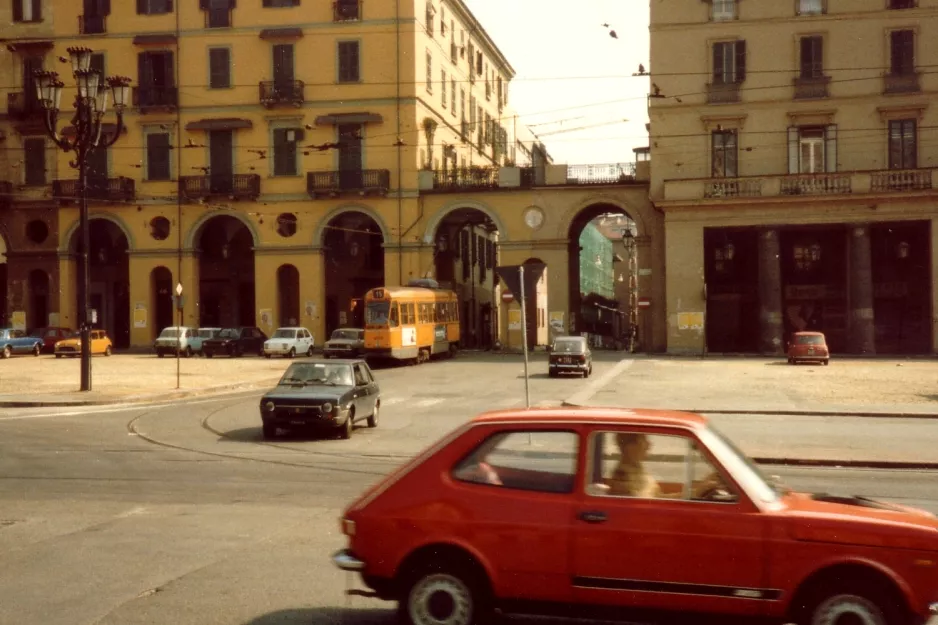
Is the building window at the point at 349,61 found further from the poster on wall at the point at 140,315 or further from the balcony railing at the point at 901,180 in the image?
the balcony railing at the point at 901,180

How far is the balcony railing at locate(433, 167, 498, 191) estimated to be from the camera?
57.6 m

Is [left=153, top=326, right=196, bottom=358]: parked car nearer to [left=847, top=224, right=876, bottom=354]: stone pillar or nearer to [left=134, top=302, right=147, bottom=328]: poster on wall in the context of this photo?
[left=134, top=302, right=147, bottom=328]: poster on wall

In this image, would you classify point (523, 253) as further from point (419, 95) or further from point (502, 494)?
point (502, 494)

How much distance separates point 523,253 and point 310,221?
11.9 metres

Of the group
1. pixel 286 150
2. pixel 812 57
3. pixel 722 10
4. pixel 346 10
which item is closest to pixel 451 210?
pixel 286 150

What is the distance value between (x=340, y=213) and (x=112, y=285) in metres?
16.3

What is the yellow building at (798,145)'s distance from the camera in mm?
51531

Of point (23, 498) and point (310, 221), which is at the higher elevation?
point (310, 221)

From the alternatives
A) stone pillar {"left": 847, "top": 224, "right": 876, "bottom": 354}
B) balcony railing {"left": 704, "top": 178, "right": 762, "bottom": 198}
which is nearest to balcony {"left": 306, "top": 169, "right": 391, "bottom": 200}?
balcony railing {"left": 704, "top": 178, "right": 762, "bottom": 198}

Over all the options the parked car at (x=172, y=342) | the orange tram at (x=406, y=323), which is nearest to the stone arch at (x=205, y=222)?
the parked car at (x=172, y=342)

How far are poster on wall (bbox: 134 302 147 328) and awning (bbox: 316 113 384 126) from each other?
1442 centimetres

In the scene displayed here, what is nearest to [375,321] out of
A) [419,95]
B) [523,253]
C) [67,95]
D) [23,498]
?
[523,253]

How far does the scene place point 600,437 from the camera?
6555mm

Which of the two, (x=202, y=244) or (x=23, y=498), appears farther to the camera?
(x=202, y=244)
